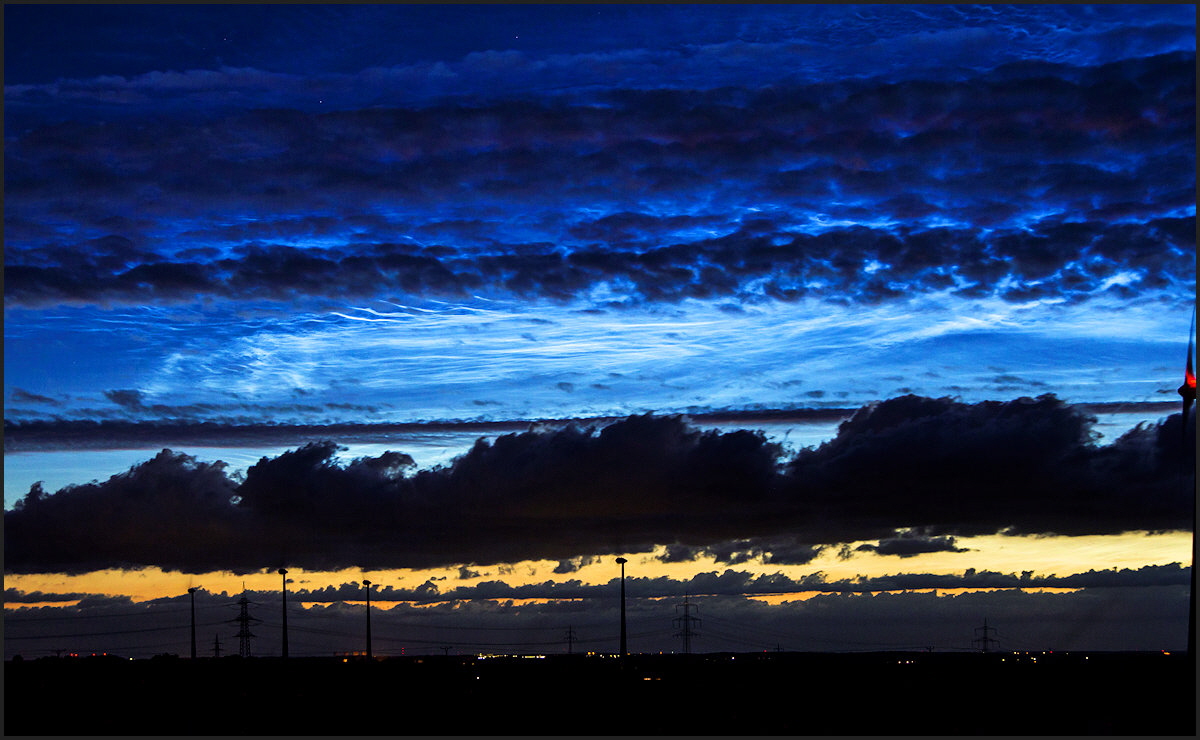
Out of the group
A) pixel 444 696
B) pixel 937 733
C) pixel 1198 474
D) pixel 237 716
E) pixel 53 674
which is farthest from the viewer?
pixel 53 674

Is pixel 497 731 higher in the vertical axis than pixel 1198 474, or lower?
lower

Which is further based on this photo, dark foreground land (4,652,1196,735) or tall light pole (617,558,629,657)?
tall light pole (617,558,629,657)

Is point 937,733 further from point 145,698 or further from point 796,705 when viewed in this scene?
point 145,698

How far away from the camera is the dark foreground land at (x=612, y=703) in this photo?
63812 millimetres

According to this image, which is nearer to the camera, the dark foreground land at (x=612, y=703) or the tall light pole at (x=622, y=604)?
the dark foreground land at (x=612, y=703)

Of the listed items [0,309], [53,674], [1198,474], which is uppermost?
[0,309]

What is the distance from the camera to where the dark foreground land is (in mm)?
63812

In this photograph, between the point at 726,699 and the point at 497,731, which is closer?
the point at 497,731

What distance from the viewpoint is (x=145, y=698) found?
9025 centimetres

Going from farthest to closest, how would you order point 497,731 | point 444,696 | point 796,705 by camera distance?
point 444,696 → point 796,705 → point 497,731

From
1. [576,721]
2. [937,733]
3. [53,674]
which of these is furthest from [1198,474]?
[53,674]

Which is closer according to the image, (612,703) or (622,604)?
(612,703)

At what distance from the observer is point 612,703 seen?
8156 cm

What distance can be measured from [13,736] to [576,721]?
30.3 meters
